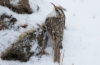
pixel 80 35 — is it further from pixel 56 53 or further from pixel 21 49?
pixel 21 49

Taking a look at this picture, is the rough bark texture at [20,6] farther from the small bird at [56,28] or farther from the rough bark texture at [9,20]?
A: the small bird at [56,28]

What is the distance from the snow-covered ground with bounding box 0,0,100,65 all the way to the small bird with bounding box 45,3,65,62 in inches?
7.1

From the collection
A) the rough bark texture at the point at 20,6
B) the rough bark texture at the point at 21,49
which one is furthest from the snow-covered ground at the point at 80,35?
the rough bark texture at the point at 20,6

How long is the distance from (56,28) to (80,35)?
1.09m

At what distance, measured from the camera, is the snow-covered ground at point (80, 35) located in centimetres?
523

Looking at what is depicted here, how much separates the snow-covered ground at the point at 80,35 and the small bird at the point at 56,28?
18 centimetres

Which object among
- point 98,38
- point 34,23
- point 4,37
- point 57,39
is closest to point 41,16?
point 34,23

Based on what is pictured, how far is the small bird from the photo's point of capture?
5.08m

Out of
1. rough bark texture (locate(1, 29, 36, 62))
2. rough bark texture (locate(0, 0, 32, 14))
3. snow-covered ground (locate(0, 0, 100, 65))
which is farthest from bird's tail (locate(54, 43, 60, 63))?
rough bark texture (locate(0, 0, 32, 14))

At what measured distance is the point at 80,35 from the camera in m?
6.06

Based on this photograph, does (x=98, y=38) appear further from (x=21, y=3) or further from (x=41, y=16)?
(x=21, y=3)

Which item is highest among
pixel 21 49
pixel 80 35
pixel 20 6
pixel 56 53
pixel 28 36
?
pixel 20 6

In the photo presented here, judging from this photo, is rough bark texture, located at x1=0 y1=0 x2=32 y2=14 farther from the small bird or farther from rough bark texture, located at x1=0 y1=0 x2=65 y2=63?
the small bird

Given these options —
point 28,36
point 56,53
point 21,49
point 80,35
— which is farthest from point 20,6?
point 80,35
